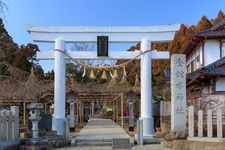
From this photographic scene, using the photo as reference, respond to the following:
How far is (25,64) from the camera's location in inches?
1903

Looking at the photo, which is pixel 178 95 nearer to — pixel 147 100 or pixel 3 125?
pixel 147 100

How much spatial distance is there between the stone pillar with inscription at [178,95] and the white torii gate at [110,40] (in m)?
3.62

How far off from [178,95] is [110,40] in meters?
6.22

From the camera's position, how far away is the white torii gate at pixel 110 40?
22.9m

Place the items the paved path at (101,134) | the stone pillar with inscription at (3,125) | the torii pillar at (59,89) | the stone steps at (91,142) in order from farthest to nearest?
the paved path at (101,134), the torii pillar at (59,89), the stone steps at (91,142), the stone pillar with inscription at (3,125)

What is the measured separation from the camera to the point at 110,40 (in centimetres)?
2345

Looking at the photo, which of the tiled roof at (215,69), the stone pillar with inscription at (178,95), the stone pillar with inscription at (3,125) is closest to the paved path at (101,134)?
the stone pillar with inscription at (178,95)

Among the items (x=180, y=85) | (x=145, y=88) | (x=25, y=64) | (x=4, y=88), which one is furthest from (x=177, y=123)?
(x=25, y=64)

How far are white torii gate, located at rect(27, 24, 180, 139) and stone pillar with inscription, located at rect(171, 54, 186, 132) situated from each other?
362cm

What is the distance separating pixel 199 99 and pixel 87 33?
7932mm

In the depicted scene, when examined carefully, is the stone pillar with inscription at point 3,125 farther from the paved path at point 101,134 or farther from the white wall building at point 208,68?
the white wall building at point 208,68

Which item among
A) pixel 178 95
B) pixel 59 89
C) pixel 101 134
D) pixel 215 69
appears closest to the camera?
pixel 178 95

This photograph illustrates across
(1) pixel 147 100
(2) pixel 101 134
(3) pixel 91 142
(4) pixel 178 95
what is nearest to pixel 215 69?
(1) pixel 147 100

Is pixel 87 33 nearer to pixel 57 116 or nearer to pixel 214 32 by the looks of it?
pixel 57 116
